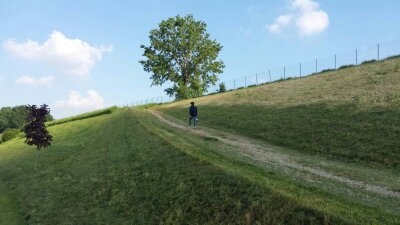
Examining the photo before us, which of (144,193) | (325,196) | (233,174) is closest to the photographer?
(325,196)

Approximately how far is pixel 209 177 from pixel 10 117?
192 m

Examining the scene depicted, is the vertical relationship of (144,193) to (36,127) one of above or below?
below

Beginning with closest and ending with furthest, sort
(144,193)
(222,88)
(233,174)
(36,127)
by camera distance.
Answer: (233,174), (144,193), (36,127), (222,88)

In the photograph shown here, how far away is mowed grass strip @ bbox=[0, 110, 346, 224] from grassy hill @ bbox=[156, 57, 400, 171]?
10.6 metres

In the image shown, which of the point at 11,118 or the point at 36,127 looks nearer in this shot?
the point at 36,127

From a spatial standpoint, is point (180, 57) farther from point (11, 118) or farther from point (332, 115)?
point (11, 118)

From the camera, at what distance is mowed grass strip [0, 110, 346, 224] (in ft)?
41.3

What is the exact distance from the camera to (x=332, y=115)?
3531 centimetres

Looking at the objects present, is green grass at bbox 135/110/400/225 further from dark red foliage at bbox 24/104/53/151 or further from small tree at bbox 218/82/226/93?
small tree at bbox 218/82/226/93

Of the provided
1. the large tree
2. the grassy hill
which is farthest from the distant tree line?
the grassy hill

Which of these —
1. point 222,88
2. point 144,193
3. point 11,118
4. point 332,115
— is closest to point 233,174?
point 144,193

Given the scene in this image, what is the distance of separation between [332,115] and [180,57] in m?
66.0

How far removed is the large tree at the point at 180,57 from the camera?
9619 centimetres

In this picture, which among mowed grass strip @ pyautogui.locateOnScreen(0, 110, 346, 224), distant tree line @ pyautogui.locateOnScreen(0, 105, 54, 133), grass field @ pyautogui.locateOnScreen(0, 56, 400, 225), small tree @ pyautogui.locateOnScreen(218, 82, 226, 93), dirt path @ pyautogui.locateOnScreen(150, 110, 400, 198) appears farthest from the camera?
distant tree line @ pyautogui.locateOnScreen(0, 105, 54, 133)
